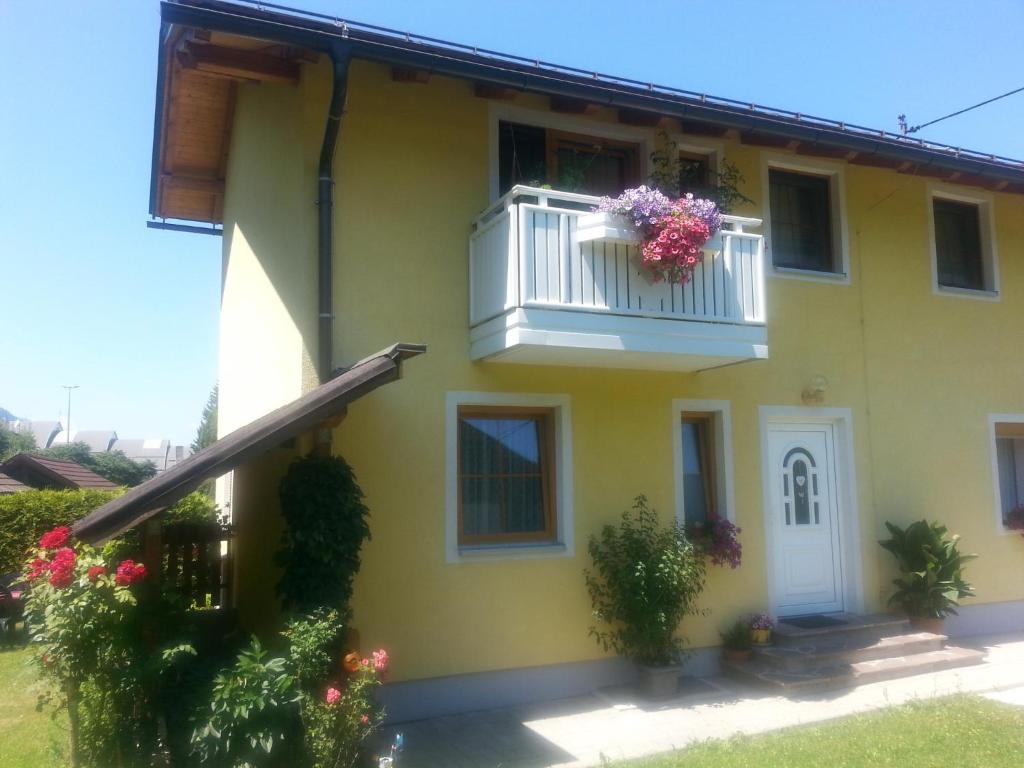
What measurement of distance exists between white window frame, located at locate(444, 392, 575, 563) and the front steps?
2281 millimetres

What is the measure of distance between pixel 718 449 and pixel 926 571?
270 cm

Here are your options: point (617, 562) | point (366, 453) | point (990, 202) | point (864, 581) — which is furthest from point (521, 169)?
point (990, 202)

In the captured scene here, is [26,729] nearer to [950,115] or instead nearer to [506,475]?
[506,475]

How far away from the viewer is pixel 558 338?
272 inches

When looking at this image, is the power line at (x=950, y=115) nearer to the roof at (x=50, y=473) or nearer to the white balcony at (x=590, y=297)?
the white balcony at (x=590, y=297)

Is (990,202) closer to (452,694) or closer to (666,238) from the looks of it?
(666,238)

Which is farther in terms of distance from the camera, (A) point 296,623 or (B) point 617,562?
(B) point 617,562

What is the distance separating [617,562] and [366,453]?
256 cm

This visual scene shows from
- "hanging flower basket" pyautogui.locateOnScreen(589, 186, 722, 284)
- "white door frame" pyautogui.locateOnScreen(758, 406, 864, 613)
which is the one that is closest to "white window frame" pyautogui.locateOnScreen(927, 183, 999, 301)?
"white door frame" pyautogui.locateOnScreen(758, 406, 864, 613)

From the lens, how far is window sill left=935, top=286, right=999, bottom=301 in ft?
33.4

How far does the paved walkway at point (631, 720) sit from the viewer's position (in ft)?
19.8

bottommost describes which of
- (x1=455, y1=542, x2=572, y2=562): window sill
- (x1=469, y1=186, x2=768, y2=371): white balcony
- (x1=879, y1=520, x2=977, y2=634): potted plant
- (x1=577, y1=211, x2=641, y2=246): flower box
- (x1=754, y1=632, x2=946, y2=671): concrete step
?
(x1=754, y1=632, x2=946, y2=671): concrete step

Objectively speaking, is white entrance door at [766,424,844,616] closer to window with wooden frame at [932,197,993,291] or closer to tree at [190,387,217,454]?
window with wooden frame at [932,197,993,291]

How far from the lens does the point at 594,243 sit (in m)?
7.20
